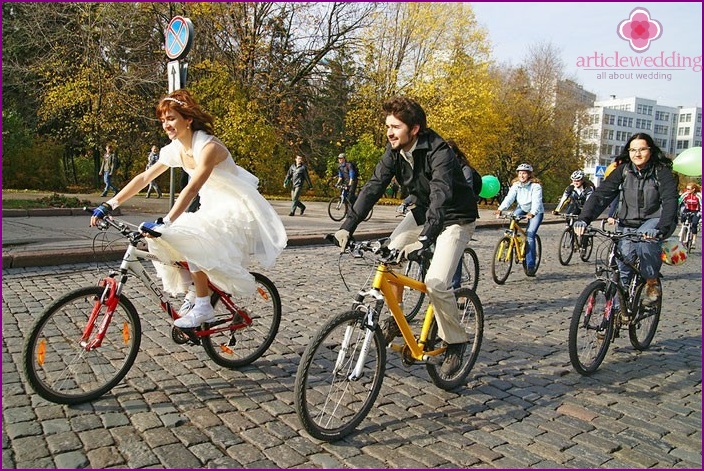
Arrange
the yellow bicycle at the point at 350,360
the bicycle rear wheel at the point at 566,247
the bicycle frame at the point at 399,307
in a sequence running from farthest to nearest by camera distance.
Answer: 1. the bicycle rear wheel at the point at 566,247
2. the bicycle frame at the point at 399,307
3. the yellow bicycle at the point at 350,360

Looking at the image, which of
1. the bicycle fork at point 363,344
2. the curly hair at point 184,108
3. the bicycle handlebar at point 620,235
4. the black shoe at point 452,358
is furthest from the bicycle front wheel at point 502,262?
the curly hair at point 184,108

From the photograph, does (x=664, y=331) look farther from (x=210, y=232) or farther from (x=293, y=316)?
(x=210, y=232)

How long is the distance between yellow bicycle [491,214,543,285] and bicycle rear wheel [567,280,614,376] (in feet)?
11.9

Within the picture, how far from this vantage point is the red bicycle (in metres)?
3.40

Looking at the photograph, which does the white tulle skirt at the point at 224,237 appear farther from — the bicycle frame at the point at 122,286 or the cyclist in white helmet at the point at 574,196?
the cyclist in white helmet at the point at 574,196

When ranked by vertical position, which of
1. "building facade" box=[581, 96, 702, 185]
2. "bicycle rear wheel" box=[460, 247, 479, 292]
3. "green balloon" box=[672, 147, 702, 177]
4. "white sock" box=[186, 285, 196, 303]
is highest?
"building facade" box=[581, 96, 702, 185]

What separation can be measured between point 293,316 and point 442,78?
27054 mm

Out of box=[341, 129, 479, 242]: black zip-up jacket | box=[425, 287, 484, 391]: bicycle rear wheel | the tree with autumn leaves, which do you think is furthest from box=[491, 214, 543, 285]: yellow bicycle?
the tree with autumn leaves

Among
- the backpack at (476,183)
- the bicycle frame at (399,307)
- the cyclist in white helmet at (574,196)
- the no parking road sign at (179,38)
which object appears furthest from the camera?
the cyclist in white helmet at (574,196)

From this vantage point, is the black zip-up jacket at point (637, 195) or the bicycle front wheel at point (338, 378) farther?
the black zip-up jacket at point (637, 195)

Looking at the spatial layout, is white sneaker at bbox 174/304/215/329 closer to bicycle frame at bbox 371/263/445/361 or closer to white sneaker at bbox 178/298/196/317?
white sneaker at bbox 178/298/196/317

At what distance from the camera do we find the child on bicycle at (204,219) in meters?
3.77

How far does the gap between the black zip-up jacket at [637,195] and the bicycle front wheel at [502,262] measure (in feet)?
10.2

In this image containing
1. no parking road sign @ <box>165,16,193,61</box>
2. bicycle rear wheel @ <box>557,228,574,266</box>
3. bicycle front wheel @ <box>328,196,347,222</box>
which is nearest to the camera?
no parking road sign @ <box>165,16,193,61</box>
